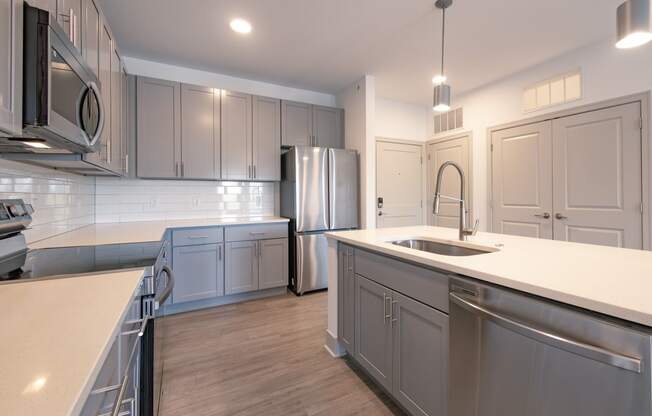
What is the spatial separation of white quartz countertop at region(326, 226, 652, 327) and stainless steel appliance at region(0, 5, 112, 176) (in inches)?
59.0

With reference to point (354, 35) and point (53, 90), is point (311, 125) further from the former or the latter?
point (53, 90)

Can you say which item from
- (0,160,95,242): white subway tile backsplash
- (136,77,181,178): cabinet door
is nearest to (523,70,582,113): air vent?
(136,77,181,178): cabinet door

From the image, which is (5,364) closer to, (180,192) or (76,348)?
(76,348)

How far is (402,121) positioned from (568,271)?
393cm

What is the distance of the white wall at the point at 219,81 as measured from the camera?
125 inches

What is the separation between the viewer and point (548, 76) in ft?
10.6

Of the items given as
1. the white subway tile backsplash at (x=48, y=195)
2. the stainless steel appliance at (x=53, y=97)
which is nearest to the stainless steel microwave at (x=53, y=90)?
the stainless steel appliance at (x=53, y=97)

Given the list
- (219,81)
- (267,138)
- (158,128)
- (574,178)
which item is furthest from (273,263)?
(574,178)

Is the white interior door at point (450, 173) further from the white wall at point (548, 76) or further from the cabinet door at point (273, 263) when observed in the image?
the cabinet door at point (273, 263)

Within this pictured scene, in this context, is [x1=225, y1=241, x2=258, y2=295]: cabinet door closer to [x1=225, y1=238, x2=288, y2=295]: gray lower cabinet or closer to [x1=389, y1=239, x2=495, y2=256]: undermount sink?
[x1=225, y1=238, x2=288, y2=295]: gray lower cabinet

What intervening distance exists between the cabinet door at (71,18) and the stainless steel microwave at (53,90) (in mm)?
304

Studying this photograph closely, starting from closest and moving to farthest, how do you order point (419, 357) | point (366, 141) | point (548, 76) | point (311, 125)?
point (419, 357) → point (548, 76) → point (366, 141) → point (311, 125)

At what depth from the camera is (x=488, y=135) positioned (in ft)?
12.6

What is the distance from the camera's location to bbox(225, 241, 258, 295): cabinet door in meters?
3.07
